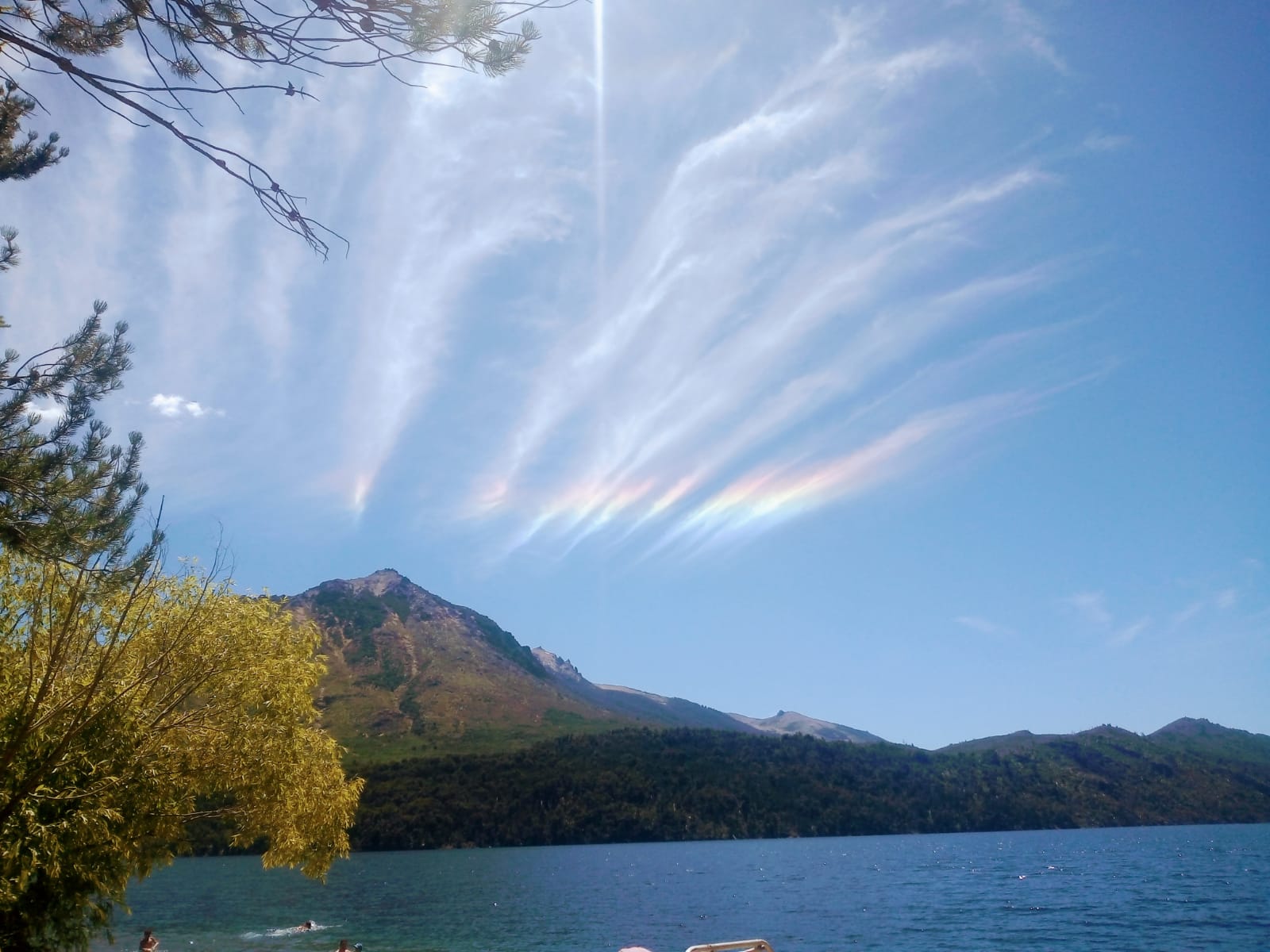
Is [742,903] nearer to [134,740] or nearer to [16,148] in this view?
[134,740]

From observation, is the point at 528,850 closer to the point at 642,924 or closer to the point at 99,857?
the point at 642,924

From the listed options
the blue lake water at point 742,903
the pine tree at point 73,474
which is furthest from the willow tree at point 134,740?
the blue lake water at point 742,903

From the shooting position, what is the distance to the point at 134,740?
584 inches

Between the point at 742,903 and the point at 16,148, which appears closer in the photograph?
the point at 16,148

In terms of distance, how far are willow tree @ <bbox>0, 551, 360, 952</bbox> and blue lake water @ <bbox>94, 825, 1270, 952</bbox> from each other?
3636cm

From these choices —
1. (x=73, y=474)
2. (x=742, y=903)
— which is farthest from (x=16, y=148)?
(x=742, y=903)

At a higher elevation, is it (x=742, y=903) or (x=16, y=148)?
(x=16, y=148)

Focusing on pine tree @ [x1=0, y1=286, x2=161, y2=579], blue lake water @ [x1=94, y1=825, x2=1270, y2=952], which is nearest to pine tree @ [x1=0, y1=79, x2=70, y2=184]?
pine tree @ [x1=0, y1=286, x2=161, y2=579]

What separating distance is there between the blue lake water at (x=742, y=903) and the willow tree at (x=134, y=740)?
36358 mm

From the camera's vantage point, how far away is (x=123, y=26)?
28.0 ft

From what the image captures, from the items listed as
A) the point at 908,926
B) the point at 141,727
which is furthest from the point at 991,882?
the point at 141,727

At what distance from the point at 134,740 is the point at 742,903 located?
268 feet

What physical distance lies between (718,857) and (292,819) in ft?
491

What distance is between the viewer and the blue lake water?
57562 millimetres
